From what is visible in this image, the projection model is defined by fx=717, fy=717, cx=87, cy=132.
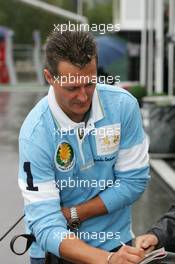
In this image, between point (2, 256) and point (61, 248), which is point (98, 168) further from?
point (2, 256)

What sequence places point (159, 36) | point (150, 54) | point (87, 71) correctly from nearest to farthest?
point (87, 71)
point (159, 36)
point (150, 54)

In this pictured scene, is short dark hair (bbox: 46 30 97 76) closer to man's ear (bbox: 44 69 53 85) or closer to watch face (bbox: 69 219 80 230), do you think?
man's ear (bbox: 44 69 53 85)

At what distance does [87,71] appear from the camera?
266 centimetres

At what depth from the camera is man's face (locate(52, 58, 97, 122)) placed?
8.71ft

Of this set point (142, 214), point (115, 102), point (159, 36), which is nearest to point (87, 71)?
point (115, 102)

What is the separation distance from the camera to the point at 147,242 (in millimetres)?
2805

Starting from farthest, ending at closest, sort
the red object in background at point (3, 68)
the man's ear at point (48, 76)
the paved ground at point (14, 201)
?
the red object in background at point (3, 68)
the paved ground at point (14, 201)
the man's ear at point (48, 76)

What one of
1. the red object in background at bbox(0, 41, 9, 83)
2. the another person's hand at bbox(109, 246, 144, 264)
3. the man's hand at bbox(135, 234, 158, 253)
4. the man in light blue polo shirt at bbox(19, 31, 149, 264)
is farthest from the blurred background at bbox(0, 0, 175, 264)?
the another person's hand at bbox(109, 246, 144, 264)

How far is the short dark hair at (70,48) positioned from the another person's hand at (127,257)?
0.71m

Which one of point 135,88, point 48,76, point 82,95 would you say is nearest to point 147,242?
point 82,95

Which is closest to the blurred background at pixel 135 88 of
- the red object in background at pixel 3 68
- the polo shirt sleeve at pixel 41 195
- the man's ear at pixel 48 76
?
the red object in background at pixel 3 68

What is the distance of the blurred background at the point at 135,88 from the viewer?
7.80 metres

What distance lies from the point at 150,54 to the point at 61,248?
51.4ft

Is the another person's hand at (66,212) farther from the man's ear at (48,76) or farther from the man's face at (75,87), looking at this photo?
the man's ear at (48,76)
